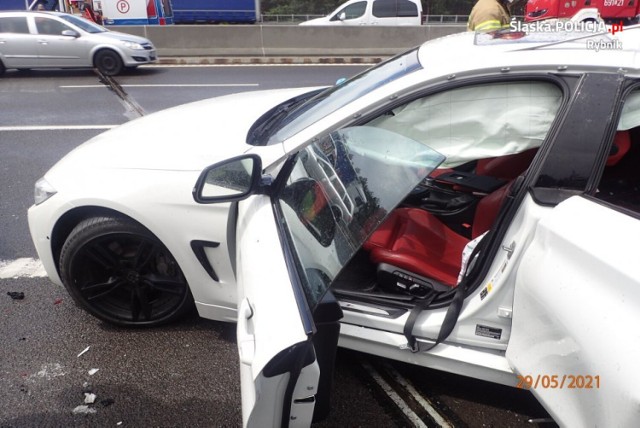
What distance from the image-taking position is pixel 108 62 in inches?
436

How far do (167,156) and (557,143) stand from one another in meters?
1.76

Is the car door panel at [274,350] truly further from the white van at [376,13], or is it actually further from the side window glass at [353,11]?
the side window glass at [353,11]

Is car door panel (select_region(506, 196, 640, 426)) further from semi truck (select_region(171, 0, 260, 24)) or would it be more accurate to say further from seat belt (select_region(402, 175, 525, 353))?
semi truck (select_region(171, 0, 260, 24))

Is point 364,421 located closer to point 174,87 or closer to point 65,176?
point 65,176

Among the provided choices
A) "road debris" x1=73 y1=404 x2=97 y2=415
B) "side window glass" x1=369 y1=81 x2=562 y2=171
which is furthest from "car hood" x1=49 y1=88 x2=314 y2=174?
"road debris" x1=73 y1=404 x2=97 y2=415

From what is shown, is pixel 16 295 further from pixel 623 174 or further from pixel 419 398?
pixel 623 174

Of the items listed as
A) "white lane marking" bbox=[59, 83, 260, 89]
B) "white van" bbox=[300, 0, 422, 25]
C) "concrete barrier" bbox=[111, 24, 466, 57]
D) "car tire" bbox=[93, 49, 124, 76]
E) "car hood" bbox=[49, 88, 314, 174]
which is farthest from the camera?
"white van" bbox=[300, 0, 422, 25]

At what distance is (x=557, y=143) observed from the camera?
6.03 feet

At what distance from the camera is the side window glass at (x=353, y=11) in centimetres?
1523

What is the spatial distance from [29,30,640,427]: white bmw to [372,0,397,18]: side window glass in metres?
13.6

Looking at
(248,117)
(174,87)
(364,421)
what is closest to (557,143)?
(364,421)

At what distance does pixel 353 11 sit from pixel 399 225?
14219 millimetres

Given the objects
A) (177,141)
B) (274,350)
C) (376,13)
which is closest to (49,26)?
(376,13)

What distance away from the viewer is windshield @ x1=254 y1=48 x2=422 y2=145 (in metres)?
2.29
